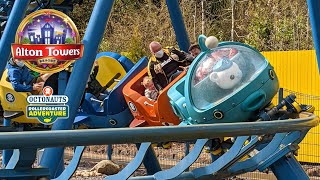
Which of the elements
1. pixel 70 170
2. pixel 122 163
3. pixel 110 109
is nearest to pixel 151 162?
pixel 110 109

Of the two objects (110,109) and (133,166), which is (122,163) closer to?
(110,109)

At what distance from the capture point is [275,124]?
8.89 feet

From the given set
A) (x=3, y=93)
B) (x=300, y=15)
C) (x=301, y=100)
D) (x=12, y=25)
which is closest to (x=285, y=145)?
(x=12, y=25)

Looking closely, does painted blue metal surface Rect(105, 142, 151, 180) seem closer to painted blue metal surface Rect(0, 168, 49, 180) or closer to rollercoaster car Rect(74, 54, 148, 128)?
painted blue metal surface Rect(0, 168, 49, 180)

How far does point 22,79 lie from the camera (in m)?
7.01

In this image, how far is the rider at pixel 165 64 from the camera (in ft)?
16.9

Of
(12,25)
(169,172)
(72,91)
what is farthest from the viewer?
(12,25)

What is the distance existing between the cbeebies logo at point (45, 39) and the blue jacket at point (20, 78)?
74 cm

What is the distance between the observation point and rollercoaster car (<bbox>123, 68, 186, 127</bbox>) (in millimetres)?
4758

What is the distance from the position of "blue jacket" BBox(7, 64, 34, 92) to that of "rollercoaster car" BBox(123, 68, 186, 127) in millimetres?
A: 1705

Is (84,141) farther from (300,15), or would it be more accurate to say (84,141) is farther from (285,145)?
Result: (300,15)

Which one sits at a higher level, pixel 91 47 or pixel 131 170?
pixel 91 47

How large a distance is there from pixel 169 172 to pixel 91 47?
5.86ft

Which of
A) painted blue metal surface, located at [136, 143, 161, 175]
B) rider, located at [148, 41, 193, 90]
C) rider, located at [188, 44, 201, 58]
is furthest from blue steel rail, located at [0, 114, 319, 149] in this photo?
rider, located at [188, 44, 201, 58]
